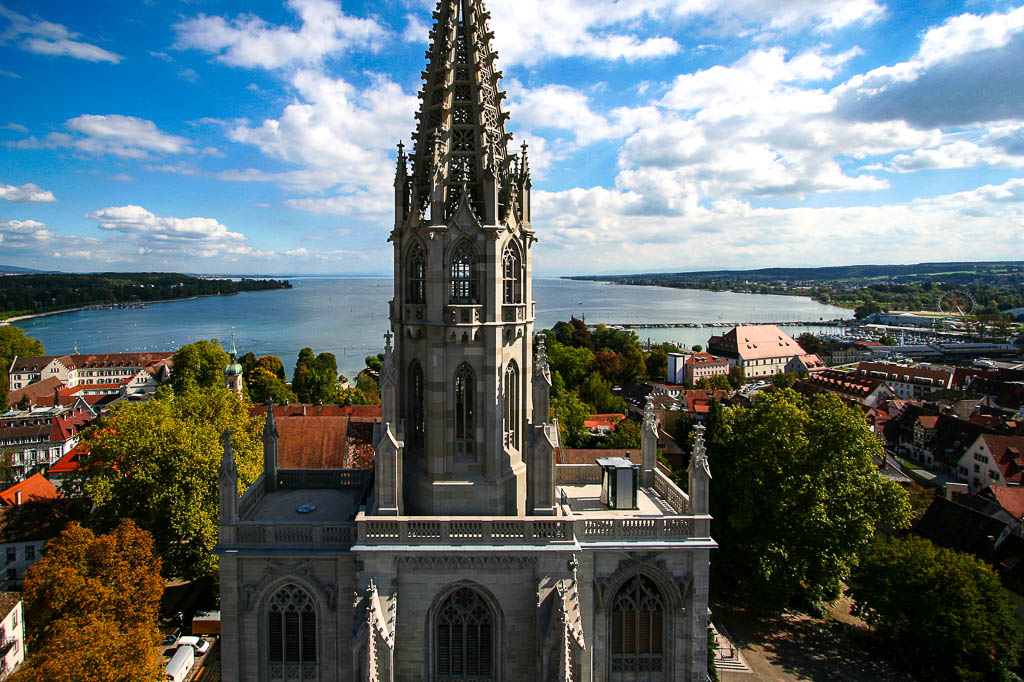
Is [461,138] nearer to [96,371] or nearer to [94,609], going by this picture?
[94,609]

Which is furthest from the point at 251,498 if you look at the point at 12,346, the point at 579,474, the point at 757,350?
the point at 757,350

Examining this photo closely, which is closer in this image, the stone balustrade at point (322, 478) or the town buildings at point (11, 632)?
the stone balustrade at point (322, 478)

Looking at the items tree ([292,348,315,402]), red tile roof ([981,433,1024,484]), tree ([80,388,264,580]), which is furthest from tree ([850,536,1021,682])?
tree ([292,348,315,402])

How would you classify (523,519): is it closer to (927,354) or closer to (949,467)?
(949,467)

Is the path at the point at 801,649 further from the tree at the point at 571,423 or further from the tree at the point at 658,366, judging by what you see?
the tree at the point at 658,366

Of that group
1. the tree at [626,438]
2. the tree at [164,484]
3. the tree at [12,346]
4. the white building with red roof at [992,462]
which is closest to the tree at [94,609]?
the tree at [164,484]
